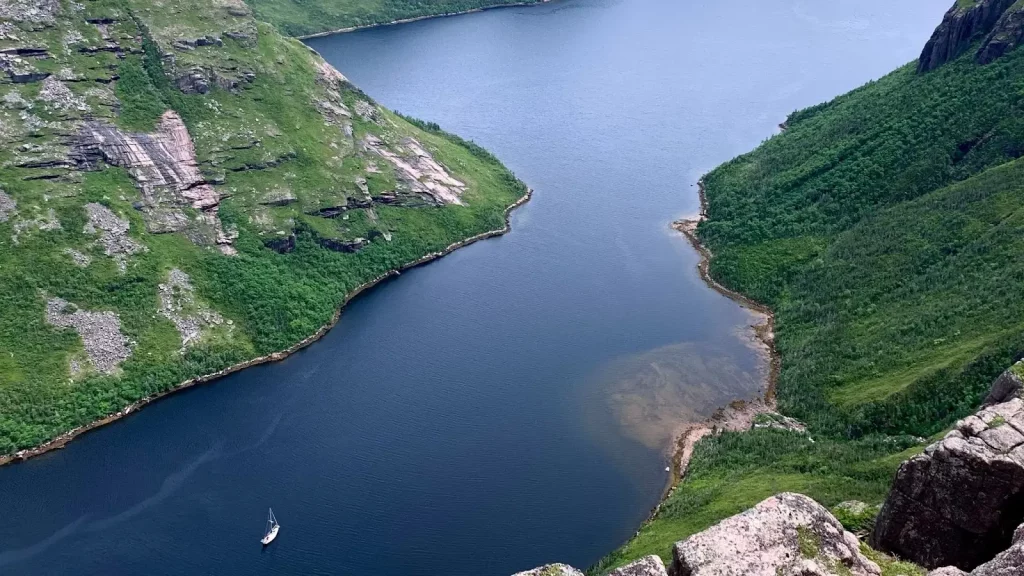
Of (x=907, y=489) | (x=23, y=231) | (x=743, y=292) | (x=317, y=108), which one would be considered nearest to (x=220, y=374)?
(x=23, y=231)

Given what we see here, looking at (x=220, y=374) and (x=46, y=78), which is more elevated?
(x=46, y=78)

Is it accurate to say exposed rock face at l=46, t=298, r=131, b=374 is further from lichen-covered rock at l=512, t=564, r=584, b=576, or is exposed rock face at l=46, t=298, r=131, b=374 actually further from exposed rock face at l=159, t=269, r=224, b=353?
lichen-covered rock at l=512, t=564, r=584, b=576

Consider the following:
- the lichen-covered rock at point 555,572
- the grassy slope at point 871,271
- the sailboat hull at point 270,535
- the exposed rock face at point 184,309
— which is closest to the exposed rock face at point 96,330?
the exposed rock face at point 184,309

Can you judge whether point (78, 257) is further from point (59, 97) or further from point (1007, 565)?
point (1007, 565)

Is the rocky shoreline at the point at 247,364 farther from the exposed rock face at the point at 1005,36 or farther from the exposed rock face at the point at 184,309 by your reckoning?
the exposed rock face at the point at 1005,36

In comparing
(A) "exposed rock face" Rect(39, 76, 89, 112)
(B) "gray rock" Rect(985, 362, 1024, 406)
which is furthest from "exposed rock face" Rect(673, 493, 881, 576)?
(A) "exposed rock face" Rect(39, 76, 89, 112)

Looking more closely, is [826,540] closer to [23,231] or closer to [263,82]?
[23,231]

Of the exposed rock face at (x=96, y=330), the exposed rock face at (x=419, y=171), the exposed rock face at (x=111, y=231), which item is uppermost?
the exposed rock face at (x=419, y=171)
